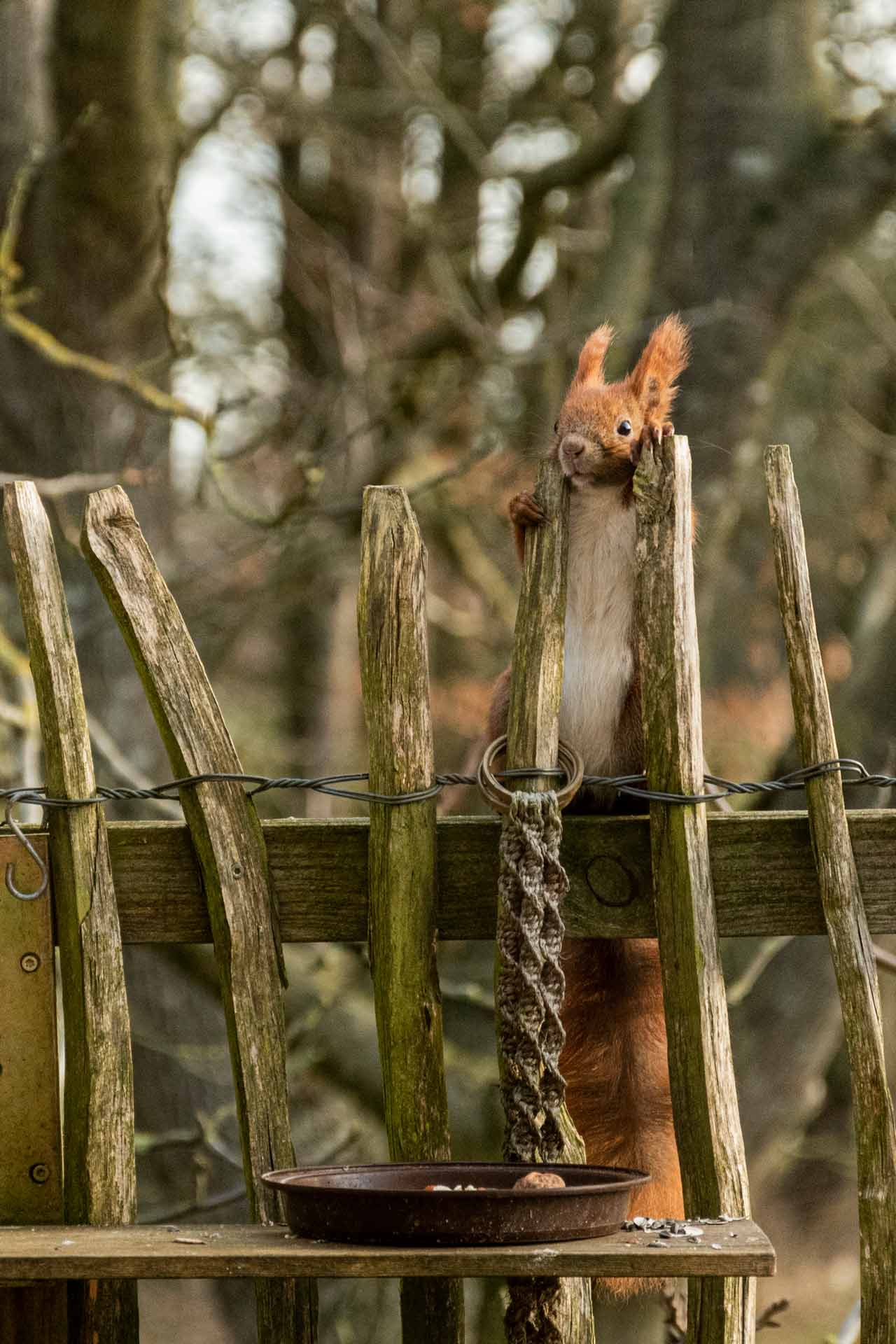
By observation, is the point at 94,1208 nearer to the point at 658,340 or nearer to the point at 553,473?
the point at 553,473

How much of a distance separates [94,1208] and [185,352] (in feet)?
7.92

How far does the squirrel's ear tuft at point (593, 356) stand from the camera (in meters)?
2.70

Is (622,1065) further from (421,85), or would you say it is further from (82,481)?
(421,85)

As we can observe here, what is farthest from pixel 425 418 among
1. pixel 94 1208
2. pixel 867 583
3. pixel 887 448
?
pixel 94 1208

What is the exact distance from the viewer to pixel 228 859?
216 cm

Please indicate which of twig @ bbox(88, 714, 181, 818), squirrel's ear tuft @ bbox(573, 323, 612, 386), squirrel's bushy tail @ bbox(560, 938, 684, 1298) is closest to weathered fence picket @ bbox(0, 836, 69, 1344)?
squirrel's bushy tail @ bbox(560, 938, 684, 1298)

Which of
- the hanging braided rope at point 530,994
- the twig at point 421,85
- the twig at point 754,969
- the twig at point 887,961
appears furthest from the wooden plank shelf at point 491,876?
the twig at point 421,85

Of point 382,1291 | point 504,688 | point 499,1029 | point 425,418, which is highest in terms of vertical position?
point 425,418

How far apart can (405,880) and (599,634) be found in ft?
2.10

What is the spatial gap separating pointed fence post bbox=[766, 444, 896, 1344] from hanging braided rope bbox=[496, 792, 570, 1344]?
1.11 feet

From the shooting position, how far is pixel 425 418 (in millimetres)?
5934

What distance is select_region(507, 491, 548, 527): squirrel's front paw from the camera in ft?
7.43

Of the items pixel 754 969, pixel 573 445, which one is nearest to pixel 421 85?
pixel 754 969

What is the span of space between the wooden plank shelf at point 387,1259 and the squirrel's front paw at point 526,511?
958mm
